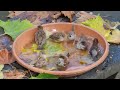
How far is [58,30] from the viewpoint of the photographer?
7.07ft

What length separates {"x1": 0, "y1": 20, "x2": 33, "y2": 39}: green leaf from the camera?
2148 mm

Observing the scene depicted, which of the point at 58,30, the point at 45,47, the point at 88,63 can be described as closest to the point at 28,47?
the point at 45,47

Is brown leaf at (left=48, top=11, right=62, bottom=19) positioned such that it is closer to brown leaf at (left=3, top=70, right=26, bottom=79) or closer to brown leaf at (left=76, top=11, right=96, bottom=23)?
brown leaf at (left=76, top=11, right=96, bottom=23)

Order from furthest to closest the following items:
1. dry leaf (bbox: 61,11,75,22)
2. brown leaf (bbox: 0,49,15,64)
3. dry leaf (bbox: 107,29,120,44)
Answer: dry leaf (bbox: 61,11,75,22)
dry leaf (bbox: 107,29,120,44)
brown leaf (bbox: 0,49,15,64)

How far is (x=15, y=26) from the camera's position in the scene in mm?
2197

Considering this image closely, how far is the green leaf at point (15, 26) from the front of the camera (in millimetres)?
2148

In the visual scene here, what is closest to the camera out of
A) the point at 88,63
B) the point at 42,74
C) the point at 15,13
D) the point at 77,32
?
the point at 42,74

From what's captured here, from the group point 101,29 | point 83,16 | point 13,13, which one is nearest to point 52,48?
point 101,29

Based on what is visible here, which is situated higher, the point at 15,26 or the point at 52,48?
the point at 15,26

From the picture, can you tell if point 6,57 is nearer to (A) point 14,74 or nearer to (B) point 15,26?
(A) point 14,74

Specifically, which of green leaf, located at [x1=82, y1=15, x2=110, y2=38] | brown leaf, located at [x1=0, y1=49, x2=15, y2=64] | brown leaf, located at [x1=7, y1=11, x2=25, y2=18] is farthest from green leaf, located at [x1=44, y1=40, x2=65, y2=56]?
brown leaf, located at [x1=7, y1=11, x2=25, y2=18]

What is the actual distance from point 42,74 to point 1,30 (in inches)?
25.7

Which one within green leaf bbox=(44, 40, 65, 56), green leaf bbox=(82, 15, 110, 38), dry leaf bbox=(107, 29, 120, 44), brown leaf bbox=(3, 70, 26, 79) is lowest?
brown leaf bbox=(3, 70, 26, 79)

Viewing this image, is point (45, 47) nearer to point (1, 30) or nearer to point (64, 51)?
point (64, 51)
